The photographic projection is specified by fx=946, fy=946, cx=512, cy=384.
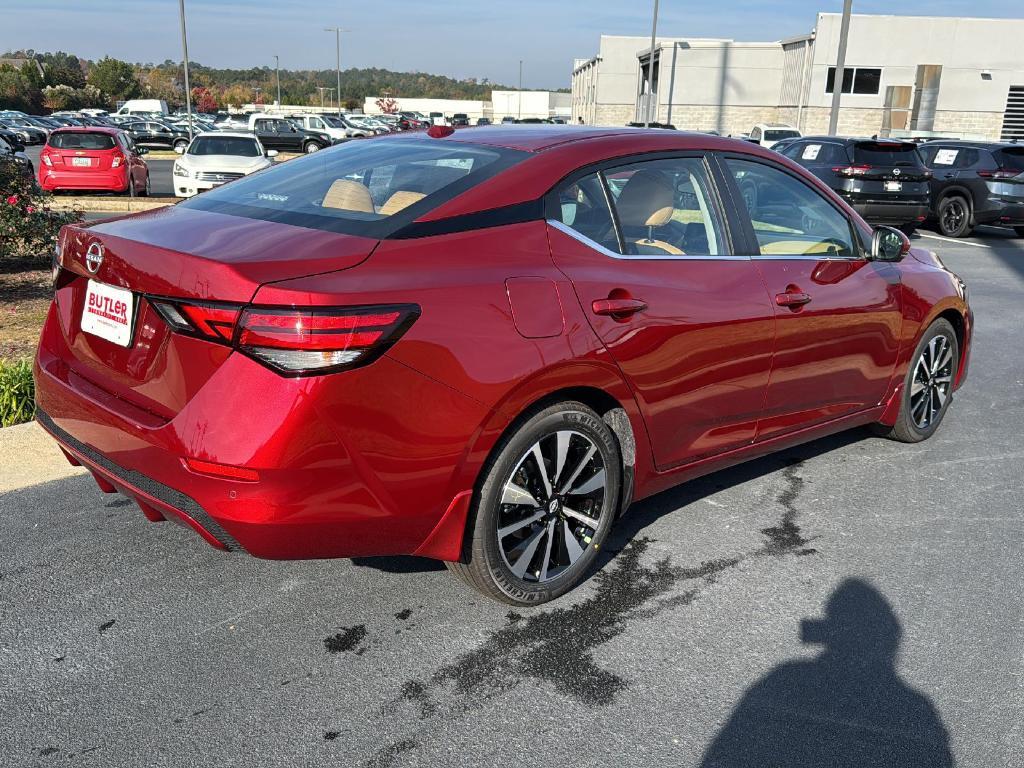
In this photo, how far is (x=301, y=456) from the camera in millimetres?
2695

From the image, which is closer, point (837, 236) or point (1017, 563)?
point (1017, 563)

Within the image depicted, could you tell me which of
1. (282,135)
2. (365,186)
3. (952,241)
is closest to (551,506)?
(365,186)

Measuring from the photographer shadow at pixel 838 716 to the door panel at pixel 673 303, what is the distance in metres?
0.95

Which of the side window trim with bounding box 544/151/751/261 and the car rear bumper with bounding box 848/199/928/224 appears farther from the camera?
the car rear bumper with bounding box 848/199/928/224

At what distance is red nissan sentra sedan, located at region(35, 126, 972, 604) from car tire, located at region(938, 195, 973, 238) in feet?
49.5

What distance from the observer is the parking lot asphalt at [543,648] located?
2693mm

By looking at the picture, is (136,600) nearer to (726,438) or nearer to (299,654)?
(299,654)

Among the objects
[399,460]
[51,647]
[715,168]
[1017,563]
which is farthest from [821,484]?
[51,647]

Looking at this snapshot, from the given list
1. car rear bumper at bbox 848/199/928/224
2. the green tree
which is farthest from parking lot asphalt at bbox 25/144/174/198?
the green tree

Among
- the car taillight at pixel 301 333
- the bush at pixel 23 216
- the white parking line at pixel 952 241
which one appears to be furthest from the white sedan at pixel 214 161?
the car taillight at pixel 301 333

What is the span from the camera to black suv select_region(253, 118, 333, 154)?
39.6 metres

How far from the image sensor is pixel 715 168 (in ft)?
13.2

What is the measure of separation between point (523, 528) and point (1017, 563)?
2.16 metres

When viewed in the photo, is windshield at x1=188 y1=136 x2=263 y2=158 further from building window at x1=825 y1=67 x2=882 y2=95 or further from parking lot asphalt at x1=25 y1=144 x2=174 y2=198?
building window at x1=825 y1=67 x2=882 y2=95
